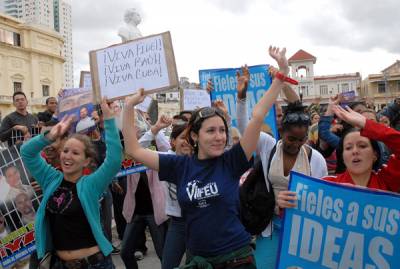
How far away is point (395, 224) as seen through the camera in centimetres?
237

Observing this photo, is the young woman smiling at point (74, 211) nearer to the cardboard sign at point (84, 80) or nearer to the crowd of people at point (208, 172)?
the crowd of people at point (208, 172)

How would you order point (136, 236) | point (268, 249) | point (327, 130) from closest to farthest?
point (268, 249) < point (327, 130) < point (136, 236)

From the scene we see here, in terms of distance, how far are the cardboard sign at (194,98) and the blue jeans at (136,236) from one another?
3313mm

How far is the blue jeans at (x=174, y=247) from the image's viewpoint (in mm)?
3650

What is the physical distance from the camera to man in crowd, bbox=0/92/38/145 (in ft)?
20.4

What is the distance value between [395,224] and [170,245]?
1956 millimetres

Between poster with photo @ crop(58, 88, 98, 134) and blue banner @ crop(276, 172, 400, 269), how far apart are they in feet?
11.8

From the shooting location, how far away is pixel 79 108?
5609 millimetres

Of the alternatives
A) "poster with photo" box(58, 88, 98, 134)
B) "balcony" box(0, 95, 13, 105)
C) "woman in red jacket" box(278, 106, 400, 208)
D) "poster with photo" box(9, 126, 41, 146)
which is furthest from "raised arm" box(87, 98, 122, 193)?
"balcony" box(0, 95, 13, 105)

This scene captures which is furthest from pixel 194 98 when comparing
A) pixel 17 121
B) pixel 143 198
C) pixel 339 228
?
pixel 339 228

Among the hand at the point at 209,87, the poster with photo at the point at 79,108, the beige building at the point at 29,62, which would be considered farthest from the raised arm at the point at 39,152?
the beige building at the point at 29,62

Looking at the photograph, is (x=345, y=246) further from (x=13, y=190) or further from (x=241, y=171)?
(x=13, y=190)

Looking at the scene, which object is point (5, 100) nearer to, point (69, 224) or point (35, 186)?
point (35, 186)

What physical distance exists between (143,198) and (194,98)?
3.49 m
